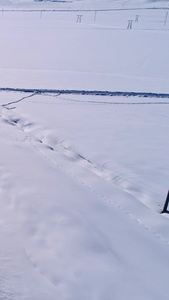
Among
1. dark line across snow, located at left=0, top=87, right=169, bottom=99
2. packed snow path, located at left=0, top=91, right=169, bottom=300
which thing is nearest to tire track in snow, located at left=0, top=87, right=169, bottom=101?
dark line across snow, located at left=0, top=87, right=169, bottom=99

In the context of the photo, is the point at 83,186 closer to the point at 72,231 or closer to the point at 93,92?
the point at 72,231

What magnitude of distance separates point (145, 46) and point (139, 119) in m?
9.62

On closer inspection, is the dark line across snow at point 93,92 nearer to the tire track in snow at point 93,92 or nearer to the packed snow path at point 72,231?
the tire track in snow at point 93,92

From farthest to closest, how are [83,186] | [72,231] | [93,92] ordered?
[93,92]
[83,186]
[72,231]

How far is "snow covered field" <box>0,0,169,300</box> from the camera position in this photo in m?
2.81

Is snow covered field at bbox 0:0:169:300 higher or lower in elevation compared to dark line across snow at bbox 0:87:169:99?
lower

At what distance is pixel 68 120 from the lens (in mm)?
7039

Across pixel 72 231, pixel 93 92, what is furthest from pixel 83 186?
pixel 93 92

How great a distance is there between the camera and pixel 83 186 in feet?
14.6

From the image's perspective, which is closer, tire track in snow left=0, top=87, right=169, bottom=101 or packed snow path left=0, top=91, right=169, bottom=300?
packed snow path left=0, top=91, right=169, bottom=300

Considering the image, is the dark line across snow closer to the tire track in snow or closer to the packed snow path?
the tire track in snow

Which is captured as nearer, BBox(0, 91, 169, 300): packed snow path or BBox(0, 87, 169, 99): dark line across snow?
BBox(0, 91, 169, 300): packed snow path

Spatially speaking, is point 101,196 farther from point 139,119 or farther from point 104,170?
point 139,119

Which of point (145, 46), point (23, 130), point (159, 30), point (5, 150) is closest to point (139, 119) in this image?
point (23, 130)
